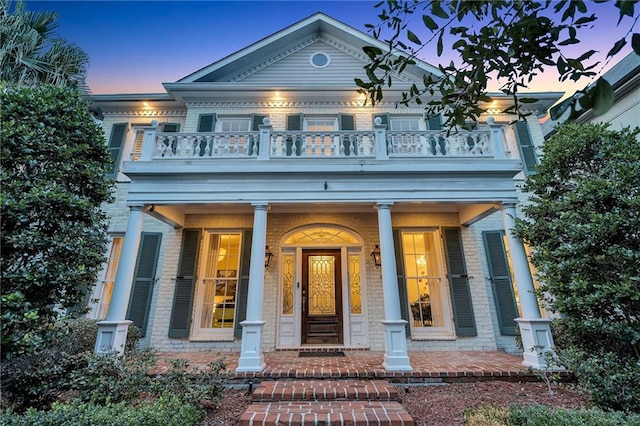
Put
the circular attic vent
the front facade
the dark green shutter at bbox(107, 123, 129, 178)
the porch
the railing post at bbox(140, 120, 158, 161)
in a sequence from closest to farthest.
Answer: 1. the porch
2. the front facade
3. the railing post at bbox(140, 120, 158, 161)
4. the dark green shutter at bbox(107, 123, 129, 178)
5. the circular attic vent

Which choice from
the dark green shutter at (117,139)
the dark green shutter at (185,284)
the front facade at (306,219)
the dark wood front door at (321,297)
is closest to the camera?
the front facade at (306,219)

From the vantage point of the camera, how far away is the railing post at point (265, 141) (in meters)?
5.95

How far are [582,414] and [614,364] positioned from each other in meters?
1.12

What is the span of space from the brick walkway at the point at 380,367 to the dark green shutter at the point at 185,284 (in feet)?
2.00

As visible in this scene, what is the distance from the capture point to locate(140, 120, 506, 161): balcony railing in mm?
5992

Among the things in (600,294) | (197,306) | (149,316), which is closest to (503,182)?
(600,294)

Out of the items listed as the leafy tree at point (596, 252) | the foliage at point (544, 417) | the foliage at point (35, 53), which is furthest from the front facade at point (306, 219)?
the foliage at point (35, 53)

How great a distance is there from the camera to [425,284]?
6996 mm

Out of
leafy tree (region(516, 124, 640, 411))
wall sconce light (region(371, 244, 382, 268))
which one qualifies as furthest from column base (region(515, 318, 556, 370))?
wall sconce light (region(371, 244, 382, 268))

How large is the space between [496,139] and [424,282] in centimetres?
351

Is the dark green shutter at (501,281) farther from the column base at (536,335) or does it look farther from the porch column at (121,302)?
the porch column at (121,302)

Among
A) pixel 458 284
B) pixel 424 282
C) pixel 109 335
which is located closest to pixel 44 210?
pixel 109 335

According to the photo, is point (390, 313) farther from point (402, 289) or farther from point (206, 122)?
point (206, 122)

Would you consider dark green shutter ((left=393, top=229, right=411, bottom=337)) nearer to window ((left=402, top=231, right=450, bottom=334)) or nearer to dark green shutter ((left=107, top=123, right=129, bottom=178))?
window ((left=402, top=231, right=450, bottom=334))
